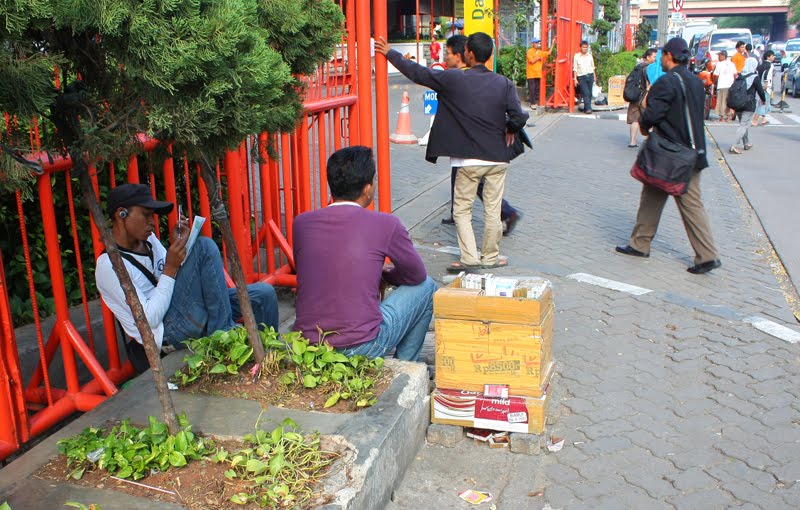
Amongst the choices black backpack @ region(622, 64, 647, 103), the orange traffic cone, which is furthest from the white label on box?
the orange traffic cone

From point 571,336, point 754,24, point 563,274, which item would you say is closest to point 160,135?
point 571,336

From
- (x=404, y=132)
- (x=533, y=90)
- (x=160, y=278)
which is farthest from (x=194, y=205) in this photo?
(x=533, y=90)

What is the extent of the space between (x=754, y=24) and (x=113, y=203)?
12618 cm

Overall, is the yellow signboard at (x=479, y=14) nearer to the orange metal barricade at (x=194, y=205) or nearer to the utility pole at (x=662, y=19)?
the orange metal barricade at (x=194, y=205)

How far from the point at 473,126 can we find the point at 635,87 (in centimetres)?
624

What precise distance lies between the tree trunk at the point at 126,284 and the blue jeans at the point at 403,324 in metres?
0.99

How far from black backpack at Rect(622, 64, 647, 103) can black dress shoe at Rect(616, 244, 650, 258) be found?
4.81m

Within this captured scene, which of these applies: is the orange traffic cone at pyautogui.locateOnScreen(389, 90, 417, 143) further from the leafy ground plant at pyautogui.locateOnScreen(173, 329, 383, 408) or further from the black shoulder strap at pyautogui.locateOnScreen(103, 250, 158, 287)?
the leafy ground plant at pyautogui.locateOnScreen(173, 329, 383, 408)

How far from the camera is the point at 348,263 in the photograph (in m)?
3.71

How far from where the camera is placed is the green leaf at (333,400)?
3.40m

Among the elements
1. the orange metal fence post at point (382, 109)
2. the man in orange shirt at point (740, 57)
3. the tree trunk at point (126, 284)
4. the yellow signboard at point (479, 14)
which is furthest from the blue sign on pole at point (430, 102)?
the man in orange shirt at point (740, 57)

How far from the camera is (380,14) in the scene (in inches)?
223

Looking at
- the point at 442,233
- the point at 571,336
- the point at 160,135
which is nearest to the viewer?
the point at 160,135

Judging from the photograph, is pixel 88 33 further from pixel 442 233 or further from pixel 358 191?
pixel 442 233
